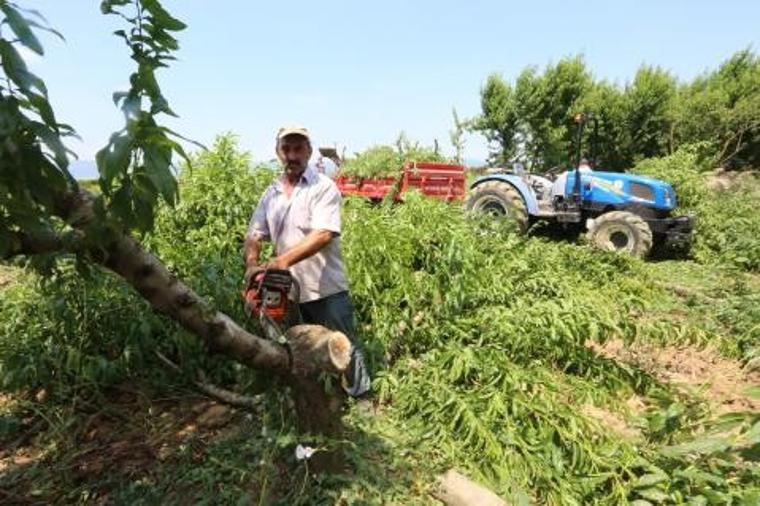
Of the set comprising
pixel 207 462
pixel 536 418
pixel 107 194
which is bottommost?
pixel 207 462

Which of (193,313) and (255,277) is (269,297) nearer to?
(255,277)

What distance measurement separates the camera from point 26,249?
5.61ft

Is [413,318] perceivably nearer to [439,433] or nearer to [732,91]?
[439,433]

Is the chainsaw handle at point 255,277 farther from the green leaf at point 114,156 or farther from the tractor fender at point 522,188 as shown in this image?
the tractor fender at point 522,188

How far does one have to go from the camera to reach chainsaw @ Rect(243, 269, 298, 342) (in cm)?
264

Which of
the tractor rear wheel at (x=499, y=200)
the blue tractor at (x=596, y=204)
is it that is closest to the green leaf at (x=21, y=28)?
the blue tractor at (x=596, y=204)

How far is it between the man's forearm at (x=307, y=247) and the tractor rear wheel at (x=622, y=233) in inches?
217

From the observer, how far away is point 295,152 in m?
3.25

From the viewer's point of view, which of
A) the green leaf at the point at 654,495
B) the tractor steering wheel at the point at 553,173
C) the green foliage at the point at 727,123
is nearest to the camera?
the green leaf at the point at 654,495

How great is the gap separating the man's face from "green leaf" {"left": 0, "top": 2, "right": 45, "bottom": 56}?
2169 millimetres

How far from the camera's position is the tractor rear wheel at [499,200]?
8.45m

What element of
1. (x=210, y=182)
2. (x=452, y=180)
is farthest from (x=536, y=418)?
(x=452, y=180)

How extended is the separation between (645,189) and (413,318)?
5.73 m

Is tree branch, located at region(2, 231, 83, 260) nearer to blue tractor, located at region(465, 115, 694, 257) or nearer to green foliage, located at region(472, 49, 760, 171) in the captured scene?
blue tractor, located at region(465, 115, 694, 257)
